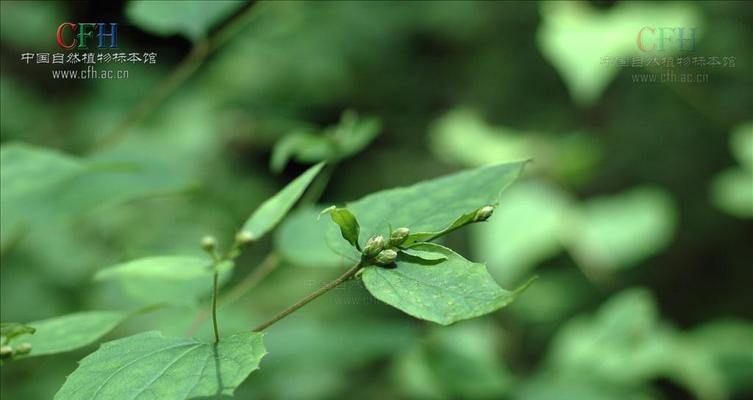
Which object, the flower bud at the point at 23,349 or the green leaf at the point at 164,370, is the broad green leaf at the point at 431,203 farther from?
the flower bud at the point at 23,349

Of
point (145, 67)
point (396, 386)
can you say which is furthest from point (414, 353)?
point (145, 67)

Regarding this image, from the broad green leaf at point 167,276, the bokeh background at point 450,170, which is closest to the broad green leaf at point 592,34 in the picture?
the bokeh background at point 450,170

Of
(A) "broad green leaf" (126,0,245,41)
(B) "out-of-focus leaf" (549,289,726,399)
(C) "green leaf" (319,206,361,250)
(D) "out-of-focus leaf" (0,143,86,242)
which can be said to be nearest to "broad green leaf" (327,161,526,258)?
(C) "green leaf" (319,206,361,250)

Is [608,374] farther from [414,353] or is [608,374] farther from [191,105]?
[191,105]

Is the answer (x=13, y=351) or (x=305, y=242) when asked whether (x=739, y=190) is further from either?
(x=13, y=351)

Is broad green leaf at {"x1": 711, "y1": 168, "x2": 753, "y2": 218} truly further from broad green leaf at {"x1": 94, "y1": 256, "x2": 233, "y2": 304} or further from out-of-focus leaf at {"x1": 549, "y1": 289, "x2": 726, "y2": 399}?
broad green leaf at {"x1": 94, "y1": 256, "x2": 233, "y2": 304}

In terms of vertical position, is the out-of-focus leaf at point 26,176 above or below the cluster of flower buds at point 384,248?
below

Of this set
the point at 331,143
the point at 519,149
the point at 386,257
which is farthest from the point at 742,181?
the point at 386,257

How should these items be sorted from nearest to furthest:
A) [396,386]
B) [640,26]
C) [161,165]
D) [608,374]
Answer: [161,165]
[608,374]
[396,386]
[640,26]

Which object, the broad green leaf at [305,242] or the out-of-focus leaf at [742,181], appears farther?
the out-of-focus leaf at [742,181]
